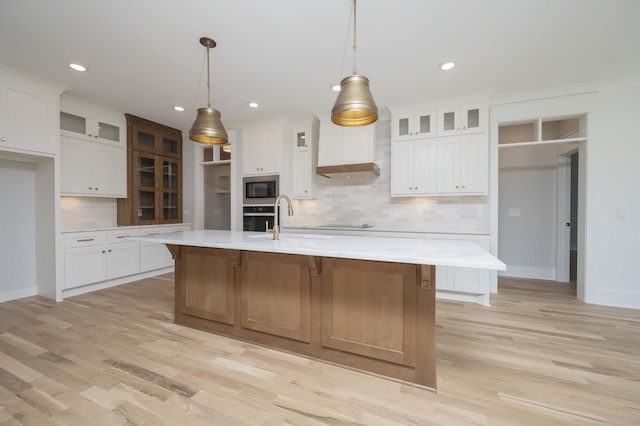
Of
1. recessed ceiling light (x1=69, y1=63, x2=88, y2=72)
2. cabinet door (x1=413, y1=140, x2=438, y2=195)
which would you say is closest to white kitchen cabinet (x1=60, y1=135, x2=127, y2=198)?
recessed ceiling light (x1=69, y1=63, x2=88, y2=72)

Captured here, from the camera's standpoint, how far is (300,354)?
2088mm

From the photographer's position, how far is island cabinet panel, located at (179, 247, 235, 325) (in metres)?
2.37

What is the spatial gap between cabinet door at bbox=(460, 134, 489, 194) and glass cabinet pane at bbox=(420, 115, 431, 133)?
46 centimetres

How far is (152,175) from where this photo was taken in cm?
465

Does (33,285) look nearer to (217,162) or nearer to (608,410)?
(217,162)

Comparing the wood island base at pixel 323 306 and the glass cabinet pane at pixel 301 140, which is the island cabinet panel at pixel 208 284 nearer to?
the wood island base at pixel 323 306

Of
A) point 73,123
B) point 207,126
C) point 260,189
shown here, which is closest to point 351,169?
point 260,189

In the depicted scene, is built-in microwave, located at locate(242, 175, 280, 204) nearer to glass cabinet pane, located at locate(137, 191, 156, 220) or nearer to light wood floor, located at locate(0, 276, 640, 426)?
glass cabinet pane, located at locate(137, 191, 156, 220)

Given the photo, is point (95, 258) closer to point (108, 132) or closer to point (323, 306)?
point (108, 132)

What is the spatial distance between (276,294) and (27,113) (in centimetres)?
355

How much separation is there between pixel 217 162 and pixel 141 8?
9.83 feet

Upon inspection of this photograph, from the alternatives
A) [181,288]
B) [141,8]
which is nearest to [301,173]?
[181,288]

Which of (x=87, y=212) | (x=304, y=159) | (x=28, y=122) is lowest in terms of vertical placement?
(x=87, y=212)

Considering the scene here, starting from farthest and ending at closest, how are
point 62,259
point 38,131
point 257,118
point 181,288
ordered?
point 257,118
point 62,259
point 38,131
point 181,288
